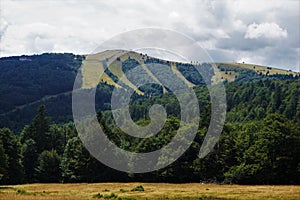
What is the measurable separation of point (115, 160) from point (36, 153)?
24175mm

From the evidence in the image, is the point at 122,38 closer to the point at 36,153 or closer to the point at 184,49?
the point at 184,49

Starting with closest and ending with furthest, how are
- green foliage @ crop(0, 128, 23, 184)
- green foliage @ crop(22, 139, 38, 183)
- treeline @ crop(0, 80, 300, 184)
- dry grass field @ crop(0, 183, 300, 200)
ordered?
dry grass field @ crop(0, 183, 300, 200), treeline @ crop(0, 80, 300, 184), green foliage @ crop(0, 128, 23, 184), green foliage @ crop(22, 139, 38, 183)

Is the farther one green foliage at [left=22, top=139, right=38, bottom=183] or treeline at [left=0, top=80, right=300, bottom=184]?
green foliage at [left=22, top=139, right=38, bottom=183]

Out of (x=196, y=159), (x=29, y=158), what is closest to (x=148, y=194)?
(x=196, y=159)

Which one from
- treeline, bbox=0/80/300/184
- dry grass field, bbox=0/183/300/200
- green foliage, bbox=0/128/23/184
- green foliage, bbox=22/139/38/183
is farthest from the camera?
green foliage, bbox=22/139/38/183

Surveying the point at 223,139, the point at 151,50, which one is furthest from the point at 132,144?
the point at 151,50

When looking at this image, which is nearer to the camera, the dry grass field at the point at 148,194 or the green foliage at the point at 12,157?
the dry grass field at the point at 148,194

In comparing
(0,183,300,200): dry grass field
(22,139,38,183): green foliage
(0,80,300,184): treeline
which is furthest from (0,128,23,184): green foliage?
(0,183,300,200): dry grass field

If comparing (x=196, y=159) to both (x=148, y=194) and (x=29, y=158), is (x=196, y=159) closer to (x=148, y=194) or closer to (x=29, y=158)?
(x=148, y=194)

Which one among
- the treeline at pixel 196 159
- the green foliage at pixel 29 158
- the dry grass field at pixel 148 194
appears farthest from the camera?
the green foliage at pixel 29 158

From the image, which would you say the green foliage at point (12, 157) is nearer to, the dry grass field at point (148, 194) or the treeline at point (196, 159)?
the treeline at point (196, 159)

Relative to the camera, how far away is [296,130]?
2776 inches

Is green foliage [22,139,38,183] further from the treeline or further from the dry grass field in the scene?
the dry grass field

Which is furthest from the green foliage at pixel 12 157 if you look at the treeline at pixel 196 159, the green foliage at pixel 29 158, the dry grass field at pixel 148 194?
the dry grass field at pixel 148 194
